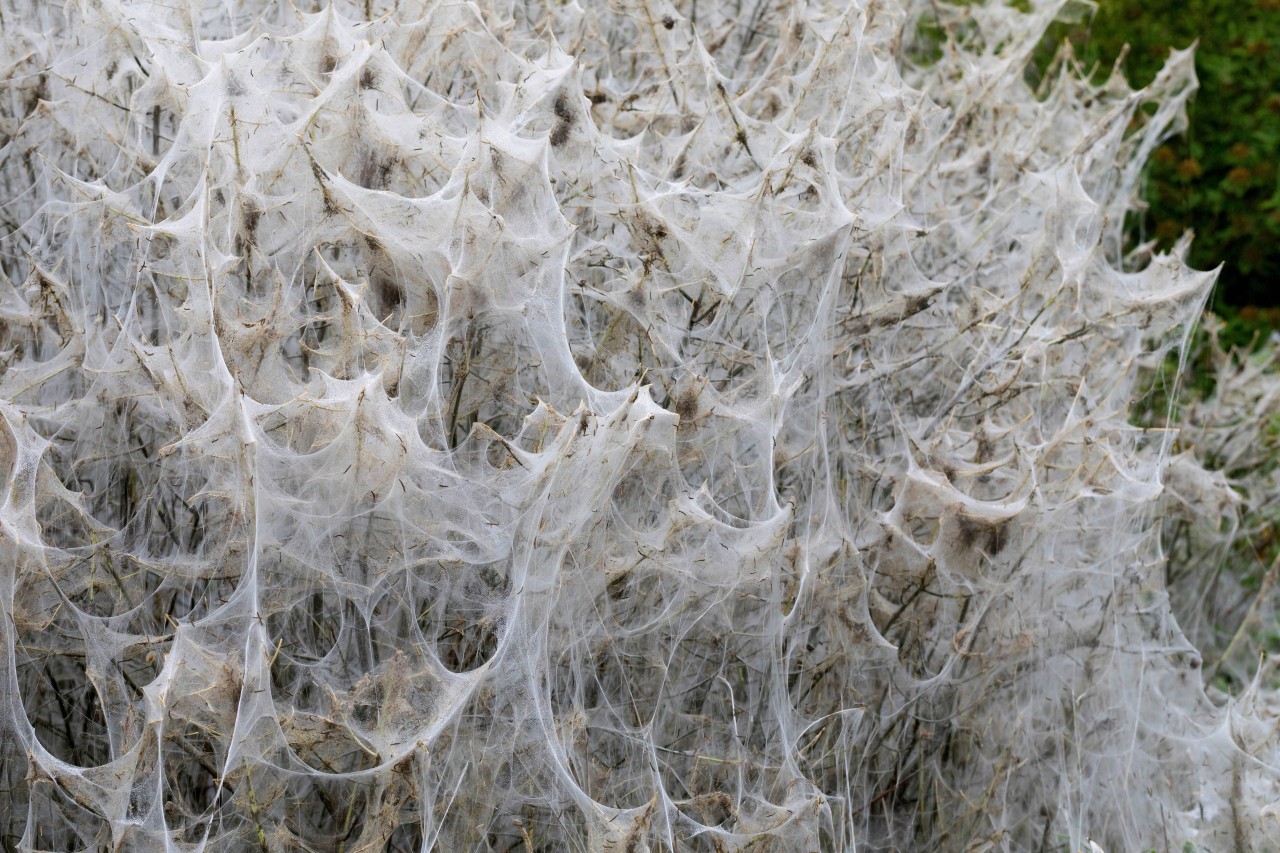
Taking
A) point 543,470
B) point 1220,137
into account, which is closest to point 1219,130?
point 1220,137

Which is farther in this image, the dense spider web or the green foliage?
the green foliage

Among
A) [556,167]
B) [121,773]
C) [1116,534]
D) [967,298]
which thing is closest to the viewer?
[121,773]

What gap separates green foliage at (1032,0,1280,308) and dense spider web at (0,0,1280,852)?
233cm

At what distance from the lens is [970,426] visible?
3322 millimetres

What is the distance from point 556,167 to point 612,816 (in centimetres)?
145

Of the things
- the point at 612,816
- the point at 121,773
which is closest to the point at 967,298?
the point at 612,816

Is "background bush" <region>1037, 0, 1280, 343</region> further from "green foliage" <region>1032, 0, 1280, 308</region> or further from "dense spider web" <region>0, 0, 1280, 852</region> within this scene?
"dense spider web" <region>0, 0, 1280, 852</region>

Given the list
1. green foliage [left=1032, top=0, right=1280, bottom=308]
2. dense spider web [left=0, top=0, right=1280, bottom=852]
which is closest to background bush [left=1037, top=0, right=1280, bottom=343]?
green foliage [left=1032, top=0, right=1280, bottom=308]

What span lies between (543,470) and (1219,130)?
4501 mm

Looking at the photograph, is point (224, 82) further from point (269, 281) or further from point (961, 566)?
point (961, 566)

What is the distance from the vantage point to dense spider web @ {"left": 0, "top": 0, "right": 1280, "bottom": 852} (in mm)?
2418

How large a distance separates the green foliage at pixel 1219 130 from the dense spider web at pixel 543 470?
2.33 metres

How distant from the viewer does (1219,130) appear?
5672 millimetres

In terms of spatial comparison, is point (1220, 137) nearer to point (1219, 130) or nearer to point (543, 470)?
point (1219, 130)
